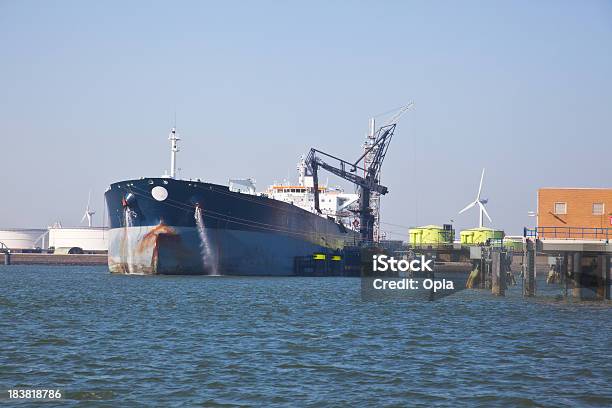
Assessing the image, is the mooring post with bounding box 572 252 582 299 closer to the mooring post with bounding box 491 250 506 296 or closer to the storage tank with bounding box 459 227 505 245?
the mooring post with bounding box 491 250 506 296

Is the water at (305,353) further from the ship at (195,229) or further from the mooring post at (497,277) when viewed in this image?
the ship at (195,229)

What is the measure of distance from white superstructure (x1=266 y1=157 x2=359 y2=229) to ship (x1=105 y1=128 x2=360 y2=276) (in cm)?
2114

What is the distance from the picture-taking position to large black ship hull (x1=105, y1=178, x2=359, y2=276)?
6675 centimetres

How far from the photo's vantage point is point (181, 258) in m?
67.4

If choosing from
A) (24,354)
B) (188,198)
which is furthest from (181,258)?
(24,354)

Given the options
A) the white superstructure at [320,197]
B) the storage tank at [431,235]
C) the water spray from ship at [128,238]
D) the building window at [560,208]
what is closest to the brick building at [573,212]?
the building window at [560,208]

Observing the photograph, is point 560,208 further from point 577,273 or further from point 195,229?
point 195,229

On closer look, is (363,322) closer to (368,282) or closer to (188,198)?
(188,198)

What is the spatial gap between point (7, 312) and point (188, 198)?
29595 mm

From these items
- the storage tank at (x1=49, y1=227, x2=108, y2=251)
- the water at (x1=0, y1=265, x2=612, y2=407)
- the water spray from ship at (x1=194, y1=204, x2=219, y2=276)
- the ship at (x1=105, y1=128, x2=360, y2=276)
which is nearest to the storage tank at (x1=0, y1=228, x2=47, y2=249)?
the storage tank at (x1=49, y1=227, x2=108, y2=251)

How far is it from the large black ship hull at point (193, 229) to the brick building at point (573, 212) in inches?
1088

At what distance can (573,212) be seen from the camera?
159 feet

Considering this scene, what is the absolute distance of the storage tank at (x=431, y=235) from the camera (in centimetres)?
11744

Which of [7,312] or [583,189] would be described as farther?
[583,189]
